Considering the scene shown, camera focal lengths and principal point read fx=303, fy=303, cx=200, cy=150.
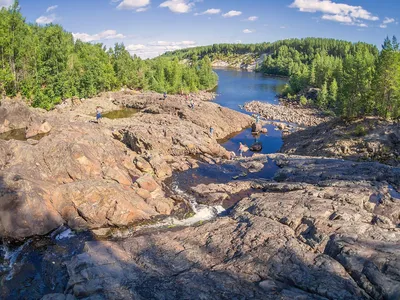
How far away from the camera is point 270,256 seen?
17438 mm

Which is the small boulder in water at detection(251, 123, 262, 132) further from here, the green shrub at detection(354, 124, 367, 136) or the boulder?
the boulder

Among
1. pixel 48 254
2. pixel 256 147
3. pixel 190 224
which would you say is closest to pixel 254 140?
pixel 256 147

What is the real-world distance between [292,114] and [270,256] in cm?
7295

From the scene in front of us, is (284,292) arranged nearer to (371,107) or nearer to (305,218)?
(305,218)

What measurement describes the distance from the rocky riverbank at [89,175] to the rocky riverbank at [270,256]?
6.31 metres

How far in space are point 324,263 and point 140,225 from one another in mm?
15147

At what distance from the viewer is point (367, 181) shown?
93.0ft

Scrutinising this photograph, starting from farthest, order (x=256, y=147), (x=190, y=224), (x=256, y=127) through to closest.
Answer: (x=256, y=127) < (x=256, y=147) < (x=190, y=224)

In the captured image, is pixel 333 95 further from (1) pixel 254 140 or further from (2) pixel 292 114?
(1) pixel 254 140

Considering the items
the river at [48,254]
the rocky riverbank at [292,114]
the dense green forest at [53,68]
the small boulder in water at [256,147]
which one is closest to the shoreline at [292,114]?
the rocky riverbank at [292,114]

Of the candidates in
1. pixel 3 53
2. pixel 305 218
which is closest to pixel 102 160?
pixel 305 218

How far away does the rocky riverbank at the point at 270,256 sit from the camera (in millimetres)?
14781

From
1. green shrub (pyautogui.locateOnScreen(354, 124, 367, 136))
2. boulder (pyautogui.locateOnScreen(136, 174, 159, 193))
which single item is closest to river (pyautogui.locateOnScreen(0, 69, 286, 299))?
boulder (pyautogui.locateOnScreen(136, 174, 159, 193))

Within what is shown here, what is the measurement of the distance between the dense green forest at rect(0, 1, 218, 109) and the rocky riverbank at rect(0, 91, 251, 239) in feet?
87.2
